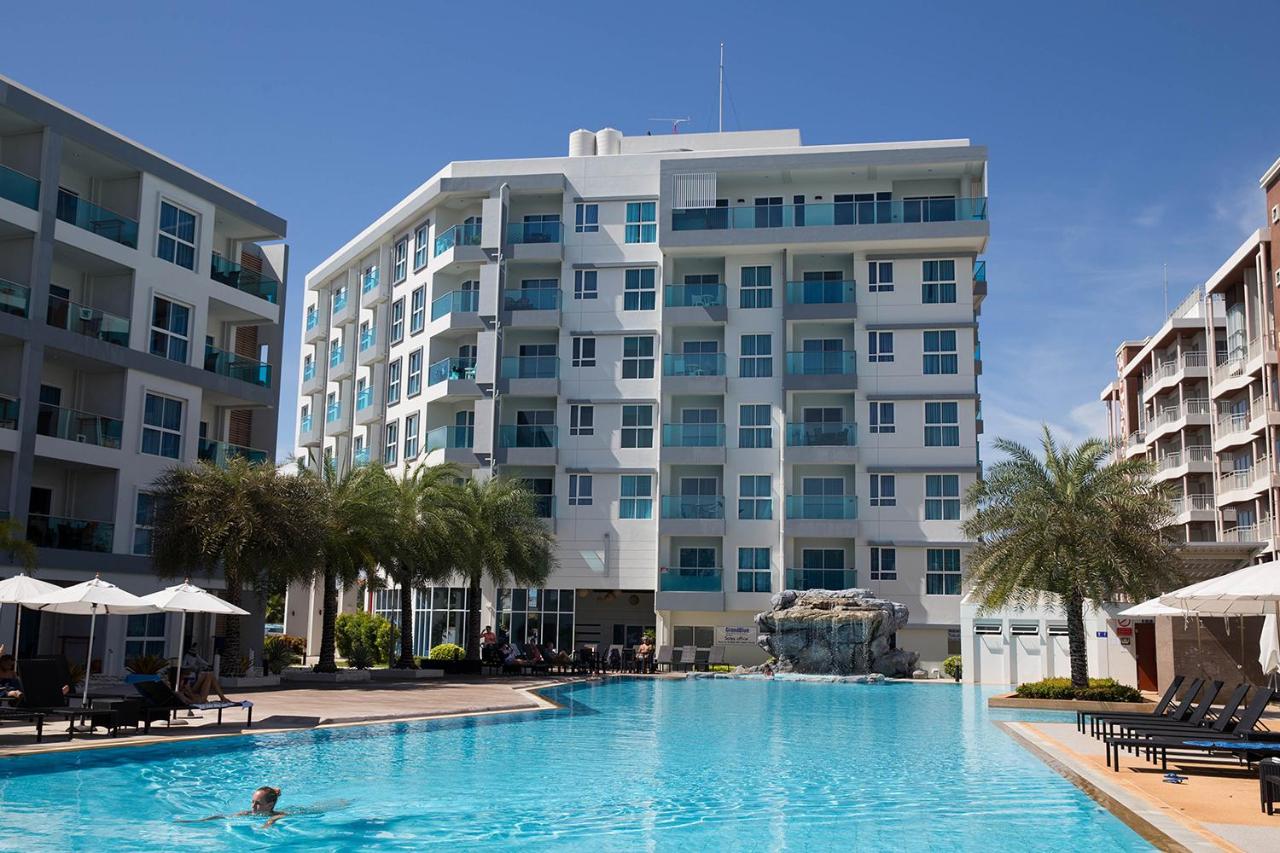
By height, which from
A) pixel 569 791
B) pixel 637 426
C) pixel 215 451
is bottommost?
pixel 569 791

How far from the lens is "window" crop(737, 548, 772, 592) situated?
169 ft

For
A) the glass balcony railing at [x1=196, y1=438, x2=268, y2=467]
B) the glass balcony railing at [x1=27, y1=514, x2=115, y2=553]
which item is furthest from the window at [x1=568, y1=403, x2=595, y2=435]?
the glass balcony railing at [x1=27, y1=514, x2=115, y2=553]

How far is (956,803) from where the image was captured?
1427cm

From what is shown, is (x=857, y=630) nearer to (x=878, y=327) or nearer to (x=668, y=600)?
(x=668, y=600)

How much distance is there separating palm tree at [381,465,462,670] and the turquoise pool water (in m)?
15.2

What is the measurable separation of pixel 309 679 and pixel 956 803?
78.5ft

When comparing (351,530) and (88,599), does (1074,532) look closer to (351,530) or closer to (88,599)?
(351,530)

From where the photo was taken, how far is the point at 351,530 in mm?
34562

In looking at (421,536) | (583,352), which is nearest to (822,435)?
(583,352)

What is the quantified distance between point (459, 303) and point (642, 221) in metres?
9.10

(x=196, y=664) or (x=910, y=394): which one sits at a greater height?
(x=910, y=394)

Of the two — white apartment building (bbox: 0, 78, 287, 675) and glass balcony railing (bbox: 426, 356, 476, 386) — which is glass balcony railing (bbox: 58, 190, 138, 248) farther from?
glass balcony railing (bbox: 426, 356, 476, 386)

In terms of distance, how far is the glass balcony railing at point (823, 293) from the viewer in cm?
5256

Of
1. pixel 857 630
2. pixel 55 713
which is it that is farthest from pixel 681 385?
pixel 55 713
